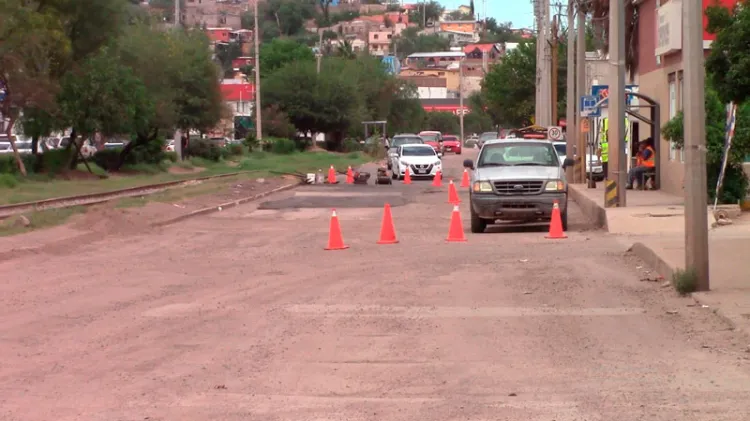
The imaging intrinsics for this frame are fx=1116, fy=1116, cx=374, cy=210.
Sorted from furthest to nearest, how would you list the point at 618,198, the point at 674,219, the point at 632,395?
the point at 618,198 < the point at 674,219 < the point at 632,395

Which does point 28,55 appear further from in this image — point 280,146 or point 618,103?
point 280,146

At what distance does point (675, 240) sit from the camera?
59.5 feet

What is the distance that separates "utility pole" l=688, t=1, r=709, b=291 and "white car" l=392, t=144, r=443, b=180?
3355cm

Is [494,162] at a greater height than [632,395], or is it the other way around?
[494,162]

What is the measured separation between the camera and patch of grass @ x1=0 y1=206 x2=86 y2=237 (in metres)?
21.9

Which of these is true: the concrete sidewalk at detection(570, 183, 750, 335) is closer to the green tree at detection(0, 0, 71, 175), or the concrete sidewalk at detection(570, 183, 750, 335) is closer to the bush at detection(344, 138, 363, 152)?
the green tree at detection(0, 0, 71, 175)

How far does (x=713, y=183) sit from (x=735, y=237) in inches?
261

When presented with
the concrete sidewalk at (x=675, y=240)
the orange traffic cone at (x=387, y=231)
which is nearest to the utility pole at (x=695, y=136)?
the concrete sidewalk at (x=675, y=240)

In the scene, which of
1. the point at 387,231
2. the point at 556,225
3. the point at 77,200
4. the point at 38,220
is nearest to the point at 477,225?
the point at 556,225

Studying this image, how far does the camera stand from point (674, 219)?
22.2 metres

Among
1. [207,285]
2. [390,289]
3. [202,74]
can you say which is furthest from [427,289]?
[202,74]

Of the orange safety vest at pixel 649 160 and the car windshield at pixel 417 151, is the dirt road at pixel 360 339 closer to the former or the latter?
the orange safety vest at pixel 649 160

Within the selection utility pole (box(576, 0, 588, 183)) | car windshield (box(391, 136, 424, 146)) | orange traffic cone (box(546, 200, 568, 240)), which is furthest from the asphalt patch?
car windshield (box(391, 136, 424, 146))

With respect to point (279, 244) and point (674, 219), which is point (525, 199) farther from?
point (279, 244)
